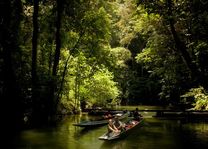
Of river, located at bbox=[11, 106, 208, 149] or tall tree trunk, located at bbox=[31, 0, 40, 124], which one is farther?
tall tree trunk, located at bbox=[31, 0, 40, 124]

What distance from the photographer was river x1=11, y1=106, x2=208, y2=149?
2016cm

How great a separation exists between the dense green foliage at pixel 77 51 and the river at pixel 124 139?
11.2 ft

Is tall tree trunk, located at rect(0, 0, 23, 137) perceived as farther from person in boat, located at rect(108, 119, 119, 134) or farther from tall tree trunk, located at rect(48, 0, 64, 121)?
person in boat, located at rect(108, 119, 119, 134)

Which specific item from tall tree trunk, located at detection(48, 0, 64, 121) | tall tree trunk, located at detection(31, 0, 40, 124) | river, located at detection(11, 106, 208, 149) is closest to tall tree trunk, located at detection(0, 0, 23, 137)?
tall tree trunk, located at detection(31, 0, 40, 124)

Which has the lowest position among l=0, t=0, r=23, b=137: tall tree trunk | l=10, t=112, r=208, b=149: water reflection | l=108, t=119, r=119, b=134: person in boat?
l=10, t=112, r=208, b=149: water reflection

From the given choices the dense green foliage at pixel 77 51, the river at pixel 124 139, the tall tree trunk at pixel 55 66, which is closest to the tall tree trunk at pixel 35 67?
the dense green foliage at pixel 77 51

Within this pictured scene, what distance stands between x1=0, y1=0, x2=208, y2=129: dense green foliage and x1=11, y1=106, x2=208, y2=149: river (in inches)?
135

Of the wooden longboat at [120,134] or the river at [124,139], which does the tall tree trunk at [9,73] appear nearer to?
the river at [124,139]

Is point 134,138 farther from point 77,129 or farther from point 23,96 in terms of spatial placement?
point 23,96

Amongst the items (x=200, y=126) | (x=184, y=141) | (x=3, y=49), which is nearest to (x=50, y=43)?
(x=3, y=49)

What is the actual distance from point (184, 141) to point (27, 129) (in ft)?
37.0

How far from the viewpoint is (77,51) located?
3741cm

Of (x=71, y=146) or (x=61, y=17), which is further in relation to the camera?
(x=61, y=17)

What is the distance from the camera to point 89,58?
40.0 metres
